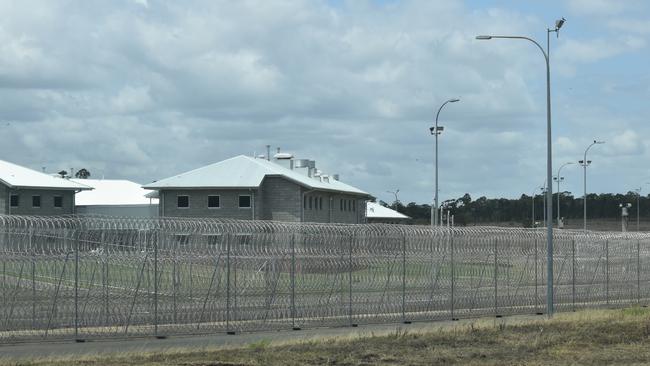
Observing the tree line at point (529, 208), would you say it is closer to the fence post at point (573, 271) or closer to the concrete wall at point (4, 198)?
the concrete wall at point (4, 198)

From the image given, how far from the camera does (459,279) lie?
90.9 ft

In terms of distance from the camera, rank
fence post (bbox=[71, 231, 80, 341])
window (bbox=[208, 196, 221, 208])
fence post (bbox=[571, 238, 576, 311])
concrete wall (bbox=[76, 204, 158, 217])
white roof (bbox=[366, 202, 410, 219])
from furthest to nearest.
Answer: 1. white roof (bbox=[366, 202, 410, 219])
2. concrete wall (bbox=[76, 204, 158, 217])
3. window (bbox=[208, 196, 221, 208])
4. fence post (bbox=[571, 238, 576, 311])
5. fence post (bbox=[71, 231, 80, 341])

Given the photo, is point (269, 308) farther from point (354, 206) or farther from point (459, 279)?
point (354, 206)

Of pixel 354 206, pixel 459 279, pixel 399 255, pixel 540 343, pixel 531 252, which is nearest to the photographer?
pixel 540 343

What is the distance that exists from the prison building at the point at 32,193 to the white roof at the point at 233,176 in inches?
272

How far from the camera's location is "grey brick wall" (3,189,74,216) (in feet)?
209

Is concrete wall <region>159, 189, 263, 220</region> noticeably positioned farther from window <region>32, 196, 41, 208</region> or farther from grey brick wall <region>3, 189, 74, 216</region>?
window <region>32, 196, 41, 208</region>

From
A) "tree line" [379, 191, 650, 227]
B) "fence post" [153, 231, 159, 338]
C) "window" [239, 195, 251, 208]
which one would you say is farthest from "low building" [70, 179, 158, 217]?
"fence post" [153, 231, 159, 338]

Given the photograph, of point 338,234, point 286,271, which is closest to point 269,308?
point 286,271

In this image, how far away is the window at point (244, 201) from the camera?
62906mm

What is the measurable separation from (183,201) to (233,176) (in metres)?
3.68

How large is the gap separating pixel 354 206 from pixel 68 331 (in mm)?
59090

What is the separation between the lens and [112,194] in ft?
290

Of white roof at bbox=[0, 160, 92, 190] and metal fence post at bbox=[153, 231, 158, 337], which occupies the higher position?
white roof at bbox=[0, 160, 92, 190]
